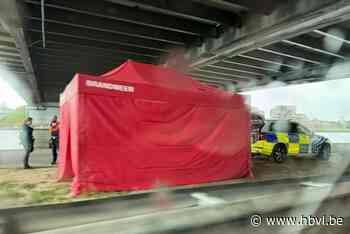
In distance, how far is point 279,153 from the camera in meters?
9.91

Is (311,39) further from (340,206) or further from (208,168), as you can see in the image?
(340,206)

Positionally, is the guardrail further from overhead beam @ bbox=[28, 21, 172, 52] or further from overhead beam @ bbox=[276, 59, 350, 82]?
overhead beam @ bbox=[276, 59, 350, 82]

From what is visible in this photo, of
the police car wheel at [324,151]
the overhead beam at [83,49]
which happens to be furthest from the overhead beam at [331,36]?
the police car wheel at [324,151]

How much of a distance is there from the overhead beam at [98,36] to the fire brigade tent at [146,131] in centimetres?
57

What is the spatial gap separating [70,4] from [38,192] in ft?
10.4

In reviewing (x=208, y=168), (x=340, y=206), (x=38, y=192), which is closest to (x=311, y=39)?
(x=208, y=168)

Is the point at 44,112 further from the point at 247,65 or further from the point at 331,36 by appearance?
the point at 331,36

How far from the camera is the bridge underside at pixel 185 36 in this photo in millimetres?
4488

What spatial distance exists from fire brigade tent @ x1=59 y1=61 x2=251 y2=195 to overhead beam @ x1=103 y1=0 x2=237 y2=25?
1.56 m

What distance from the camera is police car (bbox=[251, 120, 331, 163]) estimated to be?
982 cm

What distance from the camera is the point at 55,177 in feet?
23.1

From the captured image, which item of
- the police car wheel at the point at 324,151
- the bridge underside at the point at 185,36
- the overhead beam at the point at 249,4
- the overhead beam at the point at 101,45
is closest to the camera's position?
the overhead beam at the point at 249,4

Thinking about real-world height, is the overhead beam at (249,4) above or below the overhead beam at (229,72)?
above

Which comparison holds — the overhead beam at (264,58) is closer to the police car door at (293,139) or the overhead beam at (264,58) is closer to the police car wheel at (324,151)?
the police car door at (293,139)
